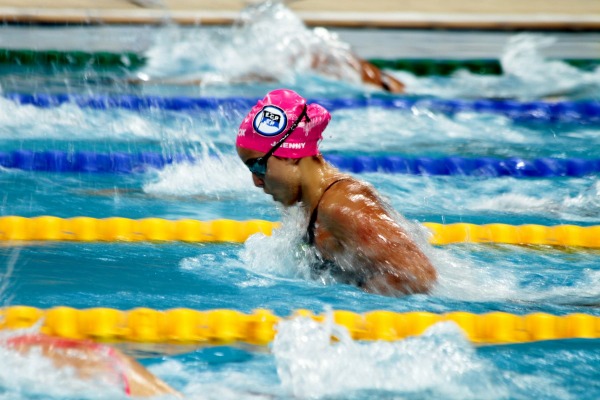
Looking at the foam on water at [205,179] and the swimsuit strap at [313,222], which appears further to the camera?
the foam on water at [205,179]

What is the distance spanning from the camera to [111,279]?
3523 mm

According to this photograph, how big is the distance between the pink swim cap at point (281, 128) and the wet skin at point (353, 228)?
3cm

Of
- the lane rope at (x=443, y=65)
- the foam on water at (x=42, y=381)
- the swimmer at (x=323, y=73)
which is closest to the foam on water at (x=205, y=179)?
the swimmer at (x=323, y=73)

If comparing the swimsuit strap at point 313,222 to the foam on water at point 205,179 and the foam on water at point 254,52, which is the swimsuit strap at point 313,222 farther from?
the foam on water at point 254,52

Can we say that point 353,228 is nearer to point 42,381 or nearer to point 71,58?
point 42,381

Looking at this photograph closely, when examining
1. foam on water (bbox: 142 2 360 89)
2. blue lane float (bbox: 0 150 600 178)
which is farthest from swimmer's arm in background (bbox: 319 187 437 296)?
foam on water (bbox: 142 2 360 89)

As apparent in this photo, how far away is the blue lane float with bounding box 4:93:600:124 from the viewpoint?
6.62 metres

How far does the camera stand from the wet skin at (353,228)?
3064mm

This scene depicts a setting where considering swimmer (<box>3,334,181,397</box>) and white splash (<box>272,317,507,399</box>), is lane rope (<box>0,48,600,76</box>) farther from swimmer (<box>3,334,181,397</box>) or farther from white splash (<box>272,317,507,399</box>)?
swimmer (<box>3,334,181,397</box>)

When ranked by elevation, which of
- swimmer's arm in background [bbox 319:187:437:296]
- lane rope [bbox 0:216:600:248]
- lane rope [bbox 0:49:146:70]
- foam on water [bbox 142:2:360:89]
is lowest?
lane rope [bbox 0:49:146:70]

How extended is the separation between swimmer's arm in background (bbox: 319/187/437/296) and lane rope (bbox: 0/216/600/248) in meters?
1.00

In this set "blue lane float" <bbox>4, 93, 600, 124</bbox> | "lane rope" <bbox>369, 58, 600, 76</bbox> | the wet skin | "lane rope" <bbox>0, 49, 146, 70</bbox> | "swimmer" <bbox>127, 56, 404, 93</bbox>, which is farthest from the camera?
"lane rope" <bbox>369, 58, 600, 76</bbox>

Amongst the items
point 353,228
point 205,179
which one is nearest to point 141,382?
point 353,228

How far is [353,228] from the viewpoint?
3.07m
